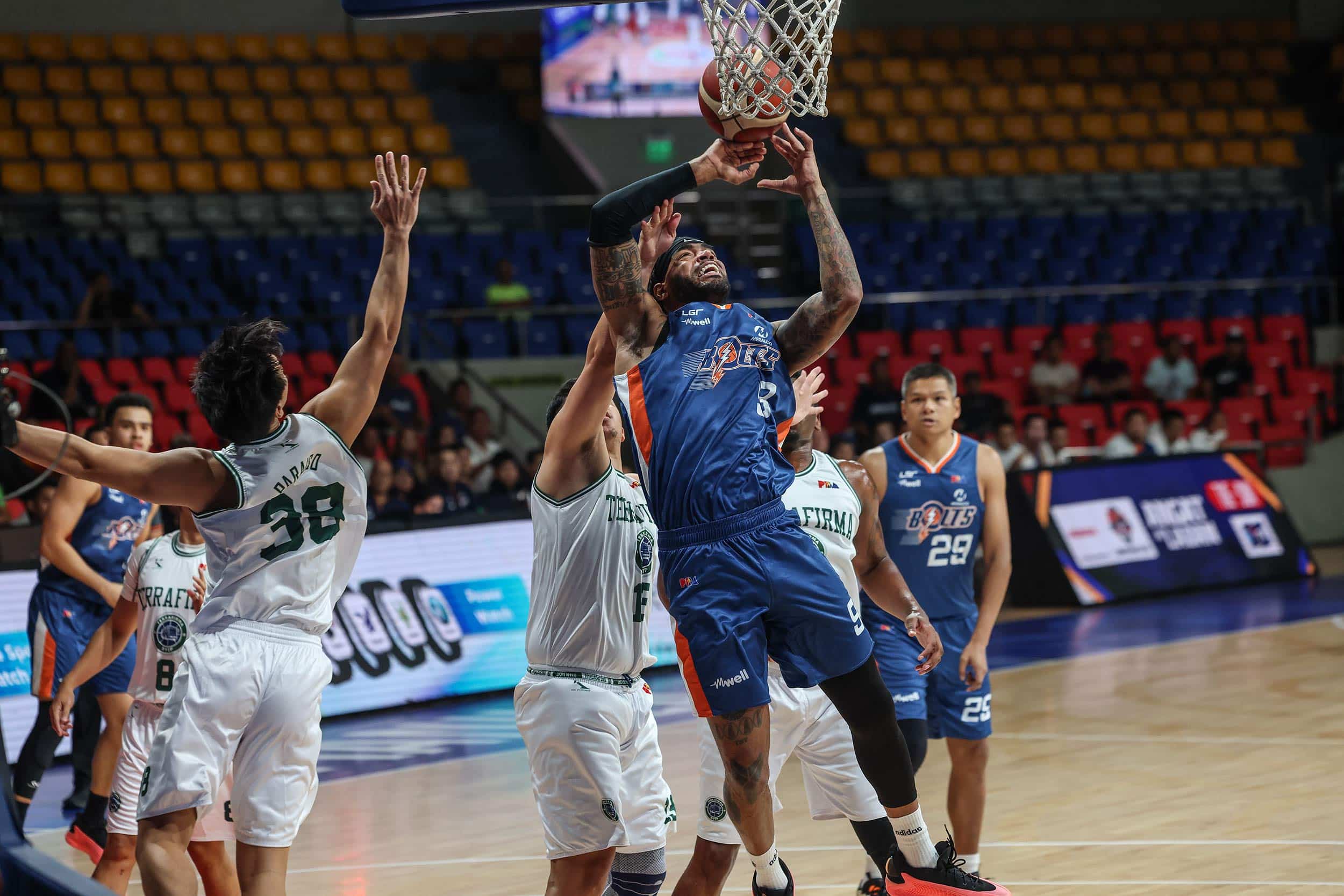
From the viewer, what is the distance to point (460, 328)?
51.9 ft

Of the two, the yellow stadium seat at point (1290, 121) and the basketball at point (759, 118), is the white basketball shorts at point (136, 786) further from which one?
the yellow stadium seat at point (1290, 121)

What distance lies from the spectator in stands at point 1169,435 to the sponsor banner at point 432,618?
6.31m

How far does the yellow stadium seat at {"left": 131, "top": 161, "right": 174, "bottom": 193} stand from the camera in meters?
17.0

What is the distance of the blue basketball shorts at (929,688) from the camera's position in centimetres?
584

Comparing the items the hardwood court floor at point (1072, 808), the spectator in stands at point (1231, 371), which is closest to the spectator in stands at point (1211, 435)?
the spectator in stands at point (1231, 371)

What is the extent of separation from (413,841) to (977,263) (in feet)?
42.6

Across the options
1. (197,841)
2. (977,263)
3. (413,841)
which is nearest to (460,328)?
(977,263)

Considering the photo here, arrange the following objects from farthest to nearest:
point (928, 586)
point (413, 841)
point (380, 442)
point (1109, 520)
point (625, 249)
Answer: point (1109, 520) → point (380, 442) → point (413, 841) → point (928, 586) → point (625, 249)

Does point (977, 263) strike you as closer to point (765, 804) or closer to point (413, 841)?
point (413, 841)

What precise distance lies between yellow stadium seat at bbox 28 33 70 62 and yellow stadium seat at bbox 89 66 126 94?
448mm

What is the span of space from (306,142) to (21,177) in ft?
10.3

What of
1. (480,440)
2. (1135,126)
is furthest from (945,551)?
(1135,126)

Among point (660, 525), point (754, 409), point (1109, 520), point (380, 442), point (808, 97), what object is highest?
point (808, 97)

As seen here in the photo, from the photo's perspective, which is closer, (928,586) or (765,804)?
(765,804)
